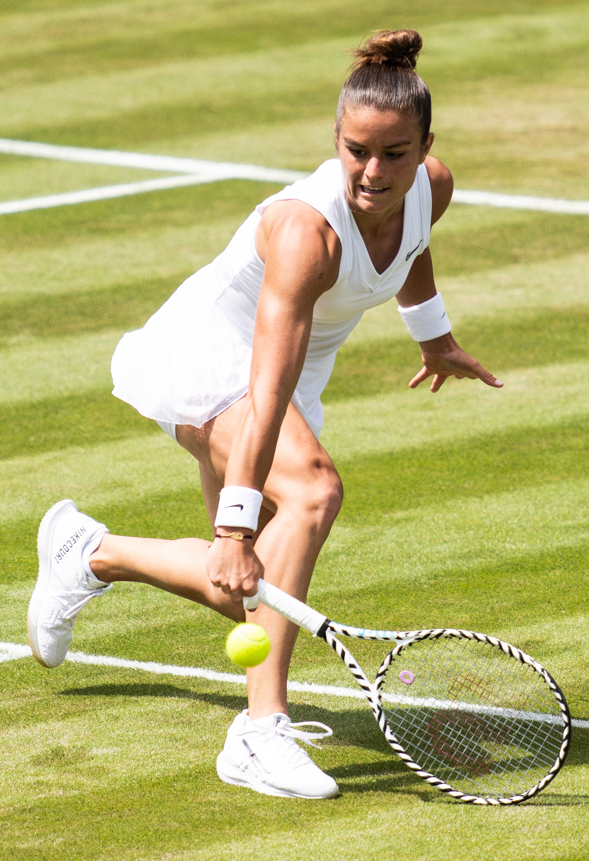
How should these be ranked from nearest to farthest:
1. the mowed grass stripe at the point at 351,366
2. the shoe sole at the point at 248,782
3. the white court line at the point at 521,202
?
the shoe sole at the point at 248,782 < the mowed grass stripe at the point at 351,366 < the white court line at the point at 521,202

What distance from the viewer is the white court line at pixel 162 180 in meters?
11.7

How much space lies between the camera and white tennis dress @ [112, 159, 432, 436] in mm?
4523

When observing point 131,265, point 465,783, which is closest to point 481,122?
point 131,265

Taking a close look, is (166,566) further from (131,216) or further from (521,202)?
(521,202)

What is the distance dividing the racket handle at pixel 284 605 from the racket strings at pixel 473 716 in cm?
31

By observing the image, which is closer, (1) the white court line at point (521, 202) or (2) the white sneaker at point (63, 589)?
(2) the white sneaker at point (63, 589)

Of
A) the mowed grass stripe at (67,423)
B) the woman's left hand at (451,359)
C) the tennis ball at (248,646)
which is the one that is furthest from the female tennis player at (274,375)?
the mowed grass stripe at (67,423)

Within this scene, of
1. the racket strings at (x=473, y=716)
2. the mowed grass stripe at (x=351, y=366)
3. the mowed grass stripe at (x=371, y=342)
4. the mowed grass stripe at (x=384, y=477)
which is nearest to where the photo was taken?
the racket strings at (x=473, y=716)

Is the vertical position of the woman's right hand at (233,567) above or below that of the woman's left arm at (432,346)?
below

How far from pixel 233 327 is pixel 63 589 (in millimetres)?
1208

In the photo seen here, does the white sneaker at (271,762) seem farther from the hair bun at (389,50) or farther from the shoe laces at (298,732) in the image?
the hair bun at (389,50)

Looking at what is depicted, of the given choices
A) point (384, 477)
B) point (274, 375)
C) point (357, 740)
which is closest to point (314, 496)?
point (274, 375)

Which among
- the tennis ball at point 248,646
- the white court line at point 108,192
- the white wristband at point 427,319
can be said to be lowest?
the white court line at point 108,192

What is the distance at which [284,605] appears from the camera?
4172 mm
